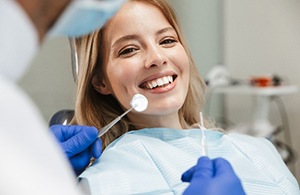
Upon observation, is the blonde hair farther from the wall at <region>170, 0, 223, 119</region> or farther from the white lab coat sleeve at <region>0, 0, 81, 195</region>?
the wall at <region>170, 0, 223, 119</region>

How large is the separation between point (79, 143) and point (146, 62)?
30cm

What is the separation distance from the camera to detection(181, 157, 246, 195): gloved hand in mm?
970

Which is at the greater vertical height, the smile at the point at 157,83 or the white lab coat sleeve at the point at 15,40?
the white lab coat sleeve at the point at 15,40

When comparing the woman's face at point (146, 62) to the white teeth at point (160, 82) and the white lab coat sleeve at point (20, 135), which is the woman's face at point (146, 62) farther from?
the white lab coat sleeve at point (20, 135)

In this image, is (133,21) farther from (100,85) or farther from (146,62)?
(100,85)

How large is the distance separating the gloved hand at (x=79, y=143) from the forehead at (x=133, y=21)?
301 millimetres

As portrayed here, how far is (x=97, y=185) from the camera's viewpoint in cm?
125

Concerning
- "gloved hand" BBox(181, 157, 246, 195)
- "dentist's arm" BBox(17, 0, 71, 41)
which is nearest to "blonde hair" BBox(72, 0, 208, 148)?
"gloved hand" BBox(181, 157, 246, 195)

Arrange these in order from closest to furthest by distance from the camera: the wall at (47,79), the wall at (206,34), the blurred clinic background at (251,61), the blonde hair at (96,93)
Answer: the blonde hair at (96,93)
the wall at (47,79)
the blurred clinic background at (251,61)
the wall at (206,34)

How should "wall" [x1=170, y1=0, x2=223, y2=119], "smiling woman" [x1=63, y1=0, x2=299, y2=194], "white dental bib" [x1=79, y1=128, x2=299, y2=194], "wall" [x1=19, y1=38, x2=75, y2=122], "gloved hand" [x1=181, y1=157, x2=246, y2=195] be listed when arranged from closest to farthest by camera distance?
"gloved hand" [x1=181, y1=157, x2=246, y2=195], "white dental bib" [x1=79, y1=128, x2=299, y2=194], "smiling woman" [x1=63, y1=0, x2=299, y2=194], "wall" [x1=19, y1=38, x2=75, y2=122], "wall" [x1=170, y1=0, x2=223, y2=119]

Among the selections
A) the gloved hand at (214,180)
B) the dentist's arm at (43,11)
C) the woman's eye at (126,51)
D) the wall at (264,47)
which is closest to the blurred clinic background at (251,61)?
the wall at (264,47)

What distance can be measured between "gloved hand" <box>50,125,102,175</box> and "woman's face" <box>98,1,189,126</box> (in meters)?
0.19

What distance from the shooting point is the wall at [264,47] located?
3432 millimetres

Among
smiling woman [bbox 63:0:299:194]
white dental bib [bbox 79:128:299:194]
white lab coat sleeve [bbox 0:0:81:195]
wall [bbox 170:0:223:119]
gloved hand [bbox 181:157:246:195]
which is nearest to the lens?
white lab coat sleeve [bbox 0:0:81:195]
